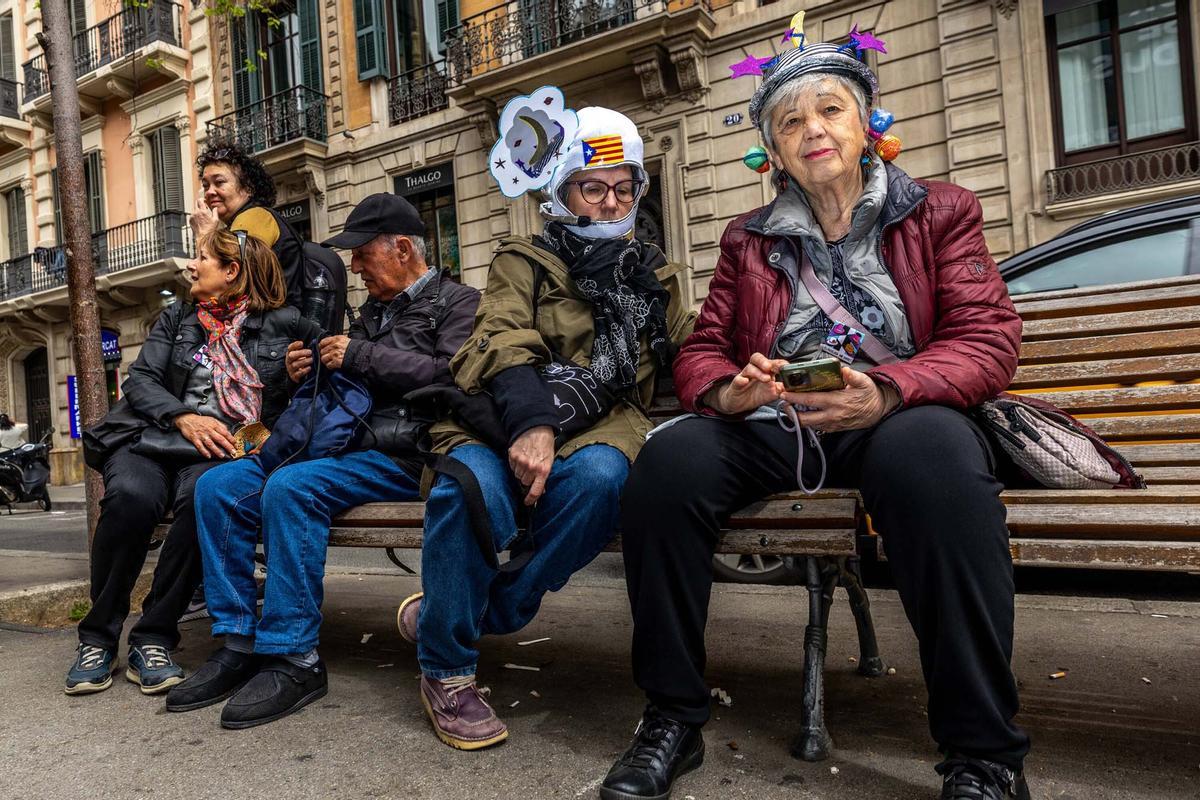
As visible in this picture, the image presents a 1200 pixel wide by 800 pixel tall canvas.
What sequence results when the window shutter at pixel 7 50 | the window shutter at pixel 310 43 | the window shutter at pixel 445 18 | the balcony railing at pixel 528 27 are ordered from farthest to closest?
the window shutter at pixel 7 50
the window shutter at pixel 310 43
the window shutter at pixel 445 18
the balcony railing at pixel 528 27

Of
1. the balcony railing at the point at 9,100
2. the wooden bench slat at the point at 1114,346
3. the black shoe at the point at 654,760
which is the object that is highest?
the balcony railing at the point at 9,100

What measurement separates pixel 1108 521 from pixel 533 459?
51.3 inches

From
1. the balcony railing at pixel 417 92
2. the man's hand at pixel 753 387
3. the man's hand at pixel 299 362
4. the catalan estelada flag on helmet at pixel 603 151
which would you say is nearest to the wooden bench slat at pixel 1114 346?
the man's hand at pixel 753 387

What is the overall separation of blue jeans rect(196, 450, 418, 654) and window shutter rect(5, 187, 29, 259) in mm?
24141

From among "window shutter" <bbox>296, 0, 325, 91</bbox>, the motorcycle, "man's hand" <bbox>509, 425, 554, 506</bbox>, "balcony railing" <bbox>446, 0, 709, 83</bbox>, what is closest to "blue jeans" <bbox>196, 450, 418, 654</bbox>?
"man's hand" <bbox>509, 425, 554, 506</bbox>

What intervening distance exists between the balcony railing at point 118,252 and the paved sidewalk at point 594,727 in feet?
57.1

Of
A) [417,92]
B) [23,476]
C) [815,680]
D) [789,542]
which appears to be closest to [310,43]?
[417,92]

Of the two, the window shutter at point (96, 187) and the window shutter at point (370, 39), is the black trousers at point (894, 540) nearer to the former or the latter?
the window shutter at point (370, 39)

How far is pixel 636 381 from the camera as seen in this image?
2674 millimetres

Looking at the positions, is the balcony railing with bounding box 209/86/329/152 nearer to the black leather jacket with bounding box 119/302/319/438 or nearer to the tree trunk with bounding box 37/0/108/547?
the tree trunk with bounding box 37/0/108/547

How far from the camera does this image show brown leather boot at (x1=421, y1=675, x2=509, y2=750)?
227 centimetres

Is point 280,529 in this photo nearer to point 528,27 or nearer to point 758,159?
point 758,159

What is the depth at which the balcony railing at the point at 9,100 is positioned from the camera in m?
22.3

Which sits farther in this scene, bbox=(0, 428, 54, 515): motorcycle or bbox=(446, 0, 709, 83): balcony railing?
bbox=(0, 428, 54, 515): motorcycle
